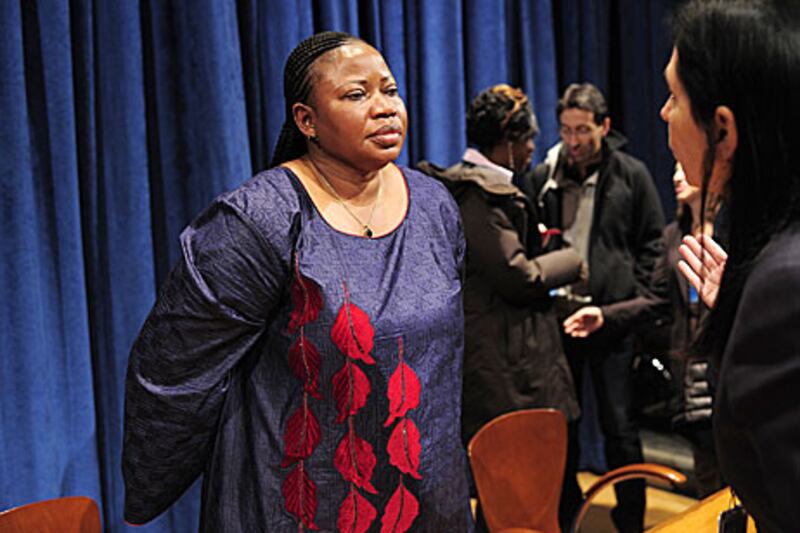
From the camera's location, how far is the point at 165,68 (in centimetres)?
261

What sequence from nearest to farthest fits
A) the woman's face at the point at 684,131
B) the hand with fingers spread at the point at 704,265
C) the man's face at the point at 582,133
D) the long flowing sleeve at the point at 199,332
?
the woman's face at the point at 684,131, the hand with fingers spread at the point at 704,265, the long flowing sleeve at the point at 199,332, the man's face at the point at 582,133

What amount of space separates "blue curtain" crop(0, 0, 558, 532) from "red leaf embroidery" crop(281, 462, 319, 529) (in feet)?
3.81

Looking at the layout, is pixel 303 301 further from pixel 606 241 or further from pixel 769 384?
pixel 606 241

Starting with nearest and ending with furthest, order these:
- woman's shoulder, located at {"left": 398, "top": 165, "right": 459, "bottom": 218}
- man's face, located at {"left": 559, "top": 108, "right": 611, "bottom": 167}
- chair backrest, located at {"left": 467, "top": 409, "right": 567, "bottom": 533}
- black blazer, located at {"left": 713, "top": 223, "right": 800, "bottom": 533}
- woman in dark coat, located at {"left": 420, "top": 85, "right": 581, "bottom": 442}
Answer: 1. black blazer, located at {"left": 713, "top": 223, "right": 800, "bottom": 533}
2. woman's shoulder, located at {"left": 398, "top": 165, "right": 459, "bottom": 218}
3. chair backrest, located at {"left": 467, "top": 409, "right": 567, "bottom": 533}
4. woman in dark coat, located at {"left": 420, "top": 85, "right": 581, "bottom": 442}
5. man's face, located at {"left": 559, "top": 108, "right": 611, "bottom": 167}

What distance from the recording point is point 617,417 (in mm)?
3012

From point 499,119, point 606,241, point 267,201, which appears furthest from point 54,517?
point 606,241

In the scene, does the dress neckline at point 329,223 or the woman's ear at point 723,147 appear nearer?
the woman's ear at point 723,147

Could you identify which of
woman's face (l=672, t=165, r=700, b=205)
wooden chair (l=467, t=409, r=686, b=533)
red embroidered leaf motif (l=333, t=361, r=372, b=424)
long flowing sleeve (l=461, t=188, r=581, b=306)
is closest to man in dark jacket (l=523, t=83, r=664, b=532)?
woman's face (l=672, t=165, r=700, b=205)

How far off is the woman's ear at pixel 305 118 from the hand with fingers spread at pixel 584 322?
1487 mm

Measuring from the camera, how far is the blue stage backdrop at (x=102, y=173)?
2.32 metres

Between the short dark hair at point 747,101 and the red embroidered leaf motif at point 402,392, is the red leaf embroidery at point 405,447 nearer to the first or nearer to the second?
the red embroidered leaf motif at point 402,392

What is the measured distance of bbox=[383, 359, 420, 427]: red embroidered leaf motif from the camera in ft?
5.02

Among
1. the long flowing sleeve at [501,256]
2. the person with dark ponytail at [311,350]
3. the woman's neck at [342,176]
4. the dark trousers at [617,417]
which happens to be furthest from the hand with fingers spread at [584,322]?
the woman's neck at [342,176]

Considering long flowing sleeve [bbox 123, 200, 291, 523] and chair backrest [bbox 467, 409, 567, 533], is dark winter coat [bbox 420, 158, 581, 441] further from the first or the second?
long flowing sleeve [bbox 123, 200, 291, 523]
